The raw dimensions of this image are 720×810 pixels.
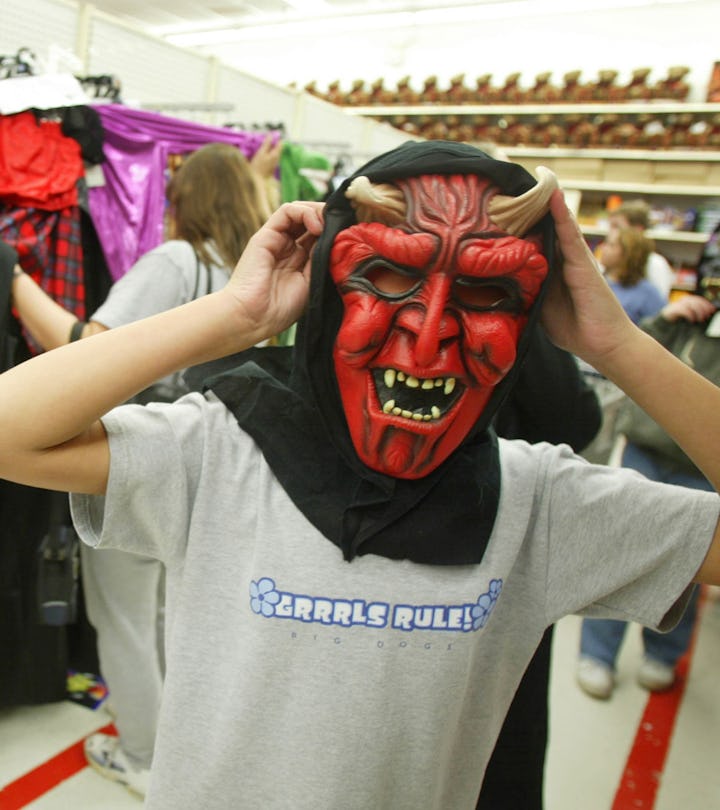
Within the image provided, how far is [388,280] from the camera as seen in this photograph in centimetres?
84

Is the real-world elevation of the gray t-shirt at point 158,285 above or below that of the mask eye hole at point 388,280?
below

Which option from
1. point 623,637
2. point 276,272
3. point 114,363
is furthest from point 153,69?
point 623,637

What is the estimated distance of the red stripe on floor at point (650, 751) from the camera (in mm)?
2039

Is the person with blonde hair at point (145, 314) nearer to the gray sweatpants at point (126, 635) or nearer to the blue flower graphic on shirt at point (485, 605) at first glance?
the gray sweatpants at point (126, 635)

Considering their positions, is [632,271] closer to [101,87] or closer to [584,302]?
[101,87]

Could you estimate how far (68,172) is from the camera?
6.12 feet

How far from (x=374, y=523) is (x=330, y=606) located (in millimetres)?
109

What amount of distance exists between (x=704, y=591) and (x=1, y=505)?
3.25 m

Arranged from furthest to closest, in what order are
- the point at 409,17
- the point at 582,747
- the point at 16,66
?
the point at 409,17 → the point at 582,747 → the point at 16,66

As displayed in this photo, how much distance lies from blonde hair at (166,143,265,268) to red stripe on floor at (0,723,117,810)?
55.8 inches

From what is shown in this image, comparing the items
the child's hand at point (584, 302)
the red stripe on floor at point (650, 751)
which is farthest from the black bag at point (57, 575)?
the red stripe on floor at point (650, 751)

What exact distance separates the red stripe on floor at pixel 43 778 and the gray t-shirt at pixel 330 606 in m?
1.17

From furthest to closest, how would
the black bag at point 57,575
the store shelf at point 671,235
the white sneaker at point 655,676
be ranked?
the store shelf at point 671,235
the white sneaker at point 655,676
the black bag at point 57,575

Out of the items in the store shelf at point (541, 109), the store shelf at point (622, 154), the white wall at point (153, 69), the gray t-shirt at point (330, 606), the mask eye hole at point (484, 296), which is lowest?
the gray t-shirt at point (330, 606)
